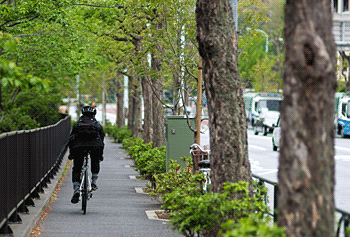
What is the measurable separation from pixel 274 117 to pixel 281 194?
43750 mm

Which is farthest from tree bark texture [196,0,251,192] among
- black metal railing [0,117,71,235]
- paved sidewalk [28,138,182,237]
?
black metal railing [0,117,71,235]

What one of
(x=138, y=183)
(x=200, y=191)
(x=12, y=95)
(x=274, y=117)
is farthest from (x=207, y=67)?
(x=274, y=117)

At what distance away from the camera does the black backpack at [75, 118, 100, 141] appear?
37.1ft

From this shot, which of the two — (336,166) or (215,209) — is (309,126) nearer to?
(215,209)

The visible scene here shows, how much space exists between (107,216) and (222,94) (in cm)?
464

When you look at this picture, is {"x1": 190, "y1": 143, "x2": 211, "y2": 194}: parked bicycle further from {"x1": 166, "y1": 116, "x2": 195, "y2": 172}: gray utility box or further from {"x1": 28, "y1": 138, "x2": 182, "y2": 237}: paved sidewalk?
{"x1": 166, "y1": 116, "x2": 195, "y2": 172}: gray utility box

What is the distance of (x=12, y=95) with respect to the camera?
37688 millimetres

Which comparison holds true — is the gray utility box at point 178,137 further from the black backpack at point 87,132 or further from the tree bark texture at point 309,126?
the tree bark texture at point 309,126

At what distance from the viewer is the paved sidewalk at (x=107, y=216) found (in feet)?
30.8

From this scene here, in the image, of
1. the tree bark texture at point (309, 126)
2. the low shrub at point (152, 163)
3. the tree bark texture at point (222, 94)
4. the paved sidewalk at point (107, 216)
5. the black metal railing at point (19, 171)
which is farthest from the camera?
the low shrub at point (152, 163)

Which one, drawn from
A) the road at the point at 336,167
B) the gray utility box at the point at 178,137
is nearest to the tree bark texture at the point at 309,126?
the road at the point at 336,167

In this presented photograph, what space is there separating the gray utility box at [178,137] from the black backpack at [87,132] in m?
2.75

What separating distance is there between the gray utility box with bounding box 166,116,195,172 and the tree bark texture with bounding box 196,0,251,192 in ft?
21.3

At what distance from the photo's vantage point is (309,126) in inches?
170
